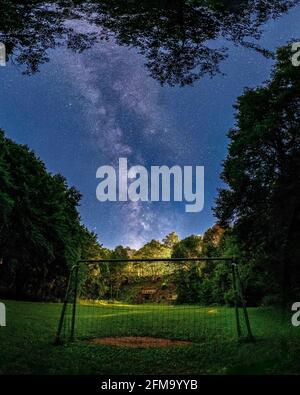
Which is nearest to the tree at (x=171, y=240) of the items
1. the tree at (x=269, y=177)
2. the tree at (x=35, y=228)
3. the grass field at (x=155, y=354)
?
the tree at (x=35, y=228)

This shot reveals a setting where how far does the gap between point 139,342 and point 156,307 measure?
9.04m

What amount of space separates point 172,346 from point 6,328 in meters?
4.90

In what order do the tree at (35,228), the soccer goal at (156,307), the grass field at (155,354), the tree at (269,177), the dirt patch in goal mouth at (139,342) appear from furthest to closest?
the tree at (35,228) → the tree at (269,177) → the soccer goal at (156,307) → the dirt patch in goal mouth at (139,342) → the grass field at (155,354)

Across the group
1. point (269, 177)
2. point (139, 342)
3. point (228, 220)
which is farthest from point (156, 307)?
point (139, 342)

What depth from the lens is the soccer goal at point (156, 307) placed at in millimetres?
11164

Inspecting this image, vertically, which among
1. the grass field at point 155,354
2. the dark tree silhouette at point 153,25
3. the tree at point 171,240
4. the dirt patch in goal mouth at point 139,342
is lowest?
the dirt patch in goal mouth at point 139,342

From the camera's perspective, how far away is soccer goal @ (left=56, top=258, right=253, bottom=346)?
11.2 metres

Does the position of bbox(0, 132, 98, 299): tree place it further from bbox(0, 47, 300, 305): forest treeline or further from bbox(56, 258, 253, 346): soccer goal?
bbox(56, 258, 253, 346): soccer goal

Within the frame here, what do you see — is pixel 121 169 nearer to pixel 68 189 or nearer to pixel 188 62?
pixel 188 62

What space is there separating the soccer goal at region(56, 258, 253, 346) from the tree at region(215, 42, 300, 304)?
180 centimetres

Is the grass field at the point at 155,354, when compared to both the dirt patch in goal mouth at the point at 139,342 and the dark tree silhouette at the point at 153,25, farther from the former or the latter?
the dark tree silhouette at the point at 153,25

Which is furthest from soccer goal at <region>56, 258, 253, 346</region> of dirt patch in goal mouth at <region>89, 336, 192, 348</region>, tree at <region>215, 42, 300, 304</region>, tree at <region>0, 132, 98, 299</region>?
tree at <region>0, 132, 98, 299</region>
